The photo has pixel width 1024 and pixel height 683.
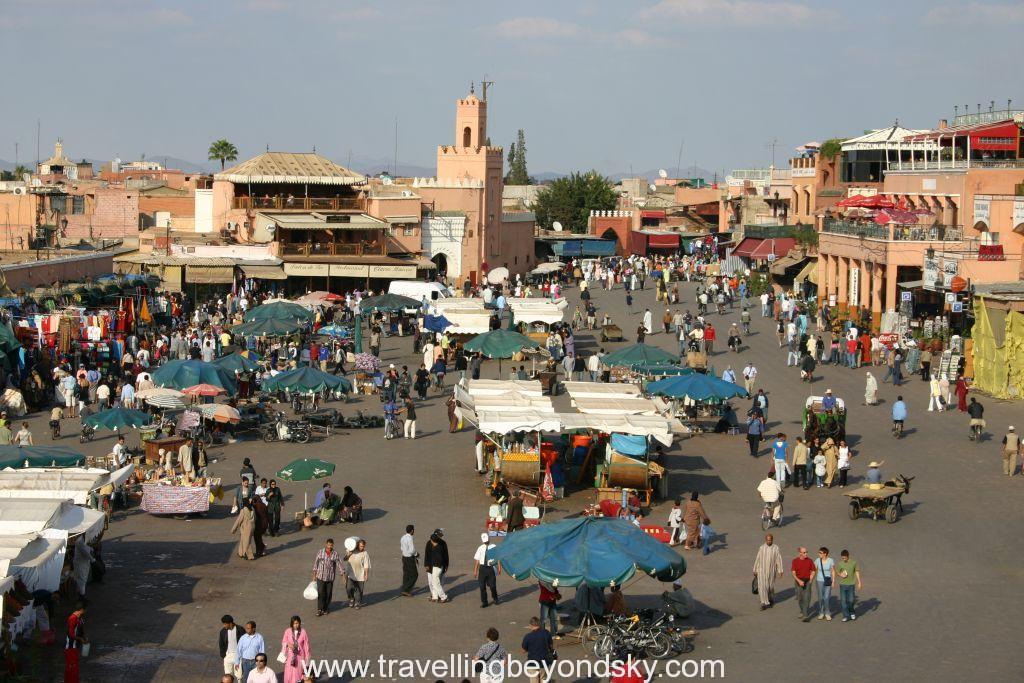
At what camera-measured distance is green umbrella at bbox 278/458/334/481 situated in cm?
2112

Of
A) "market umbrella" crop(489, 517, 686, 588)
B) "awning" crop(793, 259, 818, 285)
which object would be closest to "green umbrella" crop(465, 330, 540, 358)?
"market umbrella" crop(489, 517, 686, 588)

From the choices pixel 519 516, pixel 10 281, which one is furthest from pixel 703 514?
pixel 10 281

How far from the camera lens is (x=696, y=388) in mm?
25812

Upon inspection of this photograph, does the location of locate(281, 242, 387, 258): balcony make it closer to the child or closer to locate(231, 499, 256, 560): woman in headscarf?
the child

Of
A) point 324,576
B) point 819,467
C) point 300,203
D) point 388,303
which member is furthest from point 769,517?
point 300,203

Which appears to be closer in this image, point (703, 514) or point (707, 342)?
point (703, 514)

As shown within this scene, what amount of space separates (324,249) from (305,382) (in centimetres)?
2597

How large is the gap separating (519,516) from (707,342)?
64.2 feet

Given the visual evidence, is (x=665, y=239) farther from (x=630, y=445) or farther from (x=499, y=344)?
(x=630, y=445)

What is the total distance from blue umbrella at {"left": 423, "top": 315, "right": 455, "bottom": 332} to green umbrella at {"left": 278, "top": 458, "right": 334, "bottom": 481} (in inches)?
589

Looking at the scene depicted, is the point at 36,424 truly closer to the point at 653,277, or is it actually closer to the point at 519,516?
the point at 519,516

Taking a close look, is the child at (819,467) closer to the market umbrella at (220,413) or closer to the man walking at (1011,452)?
the man walking at (1011,452)

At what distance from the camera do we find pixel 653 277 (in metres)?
58.1

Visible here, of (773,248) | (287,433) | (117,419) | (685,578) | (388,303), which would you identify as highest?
(773,248)
